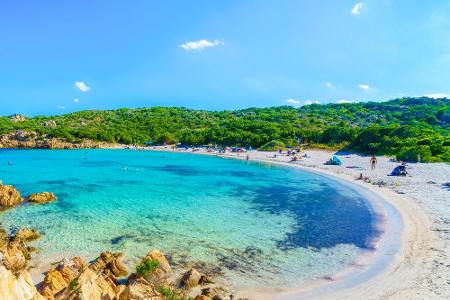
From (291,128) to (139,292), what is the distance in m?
83.2

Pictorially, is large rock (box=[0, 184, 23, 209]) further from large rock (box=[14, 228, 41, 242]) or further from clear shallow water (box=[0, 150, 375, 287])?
large rock (box=[14, 228, 41, 242])

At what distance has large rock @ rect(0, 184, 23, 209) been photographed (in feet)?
93.8

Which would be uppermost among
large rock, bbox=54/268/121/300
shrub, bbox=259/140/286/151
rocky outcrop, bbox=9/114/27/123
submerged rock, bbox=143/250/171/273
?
rocky outcrop, bbox=9/114/27/123

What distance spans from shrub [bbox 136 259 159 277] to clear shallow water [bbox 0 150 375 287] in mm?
2045

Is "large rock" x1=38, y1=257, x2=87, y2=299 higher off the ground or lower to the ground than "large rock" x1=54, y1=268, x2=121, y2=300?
lower

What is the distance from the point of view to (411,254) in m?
17.8

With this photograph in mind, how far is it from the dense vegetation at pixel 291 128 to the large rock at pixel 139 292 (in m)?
49.5

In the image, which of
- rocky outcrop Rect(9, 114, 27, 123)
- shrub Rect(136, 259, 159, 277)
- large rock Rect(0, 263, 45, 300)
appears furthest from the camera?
rocky outcrop Rect(9, 114, 27, 123)

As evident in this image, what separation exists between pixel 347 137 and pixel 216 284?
66.6 m

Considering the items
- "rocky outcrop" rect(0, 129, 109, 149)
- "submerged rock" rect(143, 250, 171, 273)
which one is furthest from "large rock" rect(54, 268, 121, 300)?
"rocky outcrop" rect(0, 129, 109, 149)

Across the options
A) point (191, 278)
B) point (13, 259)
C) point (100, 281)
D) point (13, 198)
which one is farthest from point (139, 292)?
point (13, 198)

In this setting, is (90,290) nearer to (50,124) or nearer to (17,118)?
(50,124)

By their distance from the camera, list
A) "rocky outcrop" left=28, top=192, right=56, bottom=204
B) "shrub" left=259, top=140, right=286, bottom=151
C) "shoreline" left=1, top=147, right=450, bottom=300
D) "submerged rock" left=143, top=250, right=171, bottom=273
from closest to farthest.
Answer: "shoreline" left=1, top=147, right=450, bottom=300 → "submerged rock" left=143, top=250, right=171, bottom=273 → "rocky outcrop" left=28, top=192, right=56, bottom=204 → "shrub" left=259, top=140, right=286, bottom=151

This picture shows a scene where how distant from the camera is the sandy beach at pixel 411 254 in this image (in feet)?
46.3
